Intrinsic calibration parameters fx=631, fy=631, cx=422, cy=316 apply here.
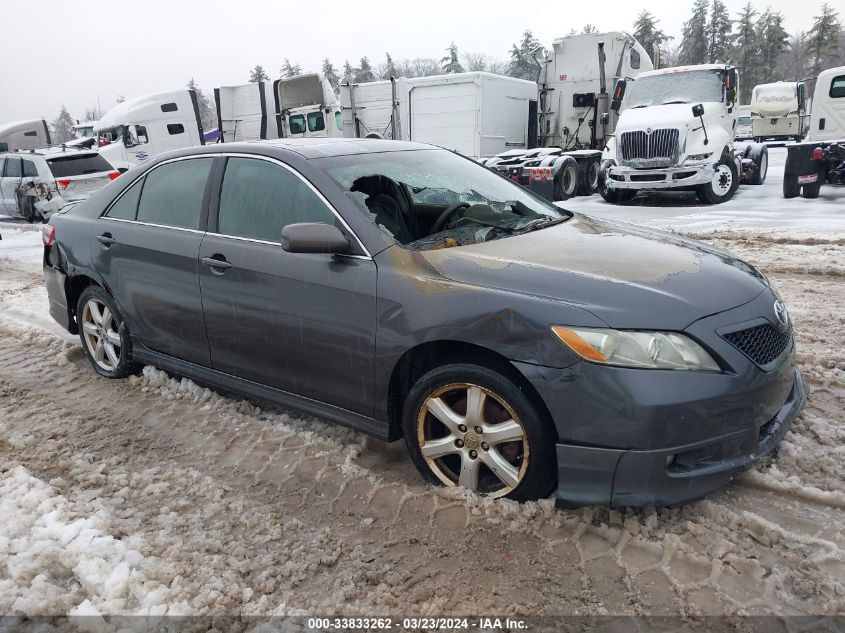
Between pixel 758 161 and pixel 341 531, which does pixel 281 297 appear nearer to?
pixel 341 531

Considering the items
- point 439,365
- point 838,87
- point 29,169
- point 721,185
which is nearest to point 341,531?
point 439,365

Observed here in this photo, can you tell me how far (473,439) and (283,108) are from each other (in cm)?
1847

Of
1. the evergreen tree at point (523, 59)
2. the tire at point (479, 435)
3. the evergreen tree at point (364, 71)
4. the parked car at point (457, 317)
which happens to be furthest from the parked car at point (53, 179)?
the evergreen tree at point (364, 71)

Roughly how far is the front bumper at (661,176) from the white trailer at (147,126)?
1440 centimetres

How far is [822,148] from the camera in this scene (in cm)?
1234

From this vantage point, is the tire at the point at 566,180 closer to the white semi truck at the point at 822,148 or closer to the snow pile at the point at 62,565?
the white semi truck at the point at 822,148

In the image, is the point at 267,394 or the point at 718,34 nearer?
the point at 267,394

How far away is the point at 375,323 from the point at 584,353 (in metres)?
0.98

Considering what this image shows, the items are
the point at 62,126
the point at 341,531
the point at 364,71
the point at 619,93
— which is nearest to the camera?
the point at 341,531

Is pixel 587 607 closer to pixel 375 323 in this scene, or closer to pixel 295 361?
pixel 375 323

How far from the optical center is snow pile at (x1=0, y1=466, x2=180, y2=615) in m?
2.28

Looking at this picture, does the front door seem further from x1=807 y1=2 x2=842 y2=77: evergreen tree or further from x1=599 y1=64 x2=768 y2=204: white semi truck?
x1=807 y1=2 x2=842 y2=77: evergreen tree

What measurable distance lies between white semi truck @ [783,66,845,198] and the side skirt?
12618 mm

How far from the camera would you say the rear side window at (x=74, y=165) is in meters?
14.4
